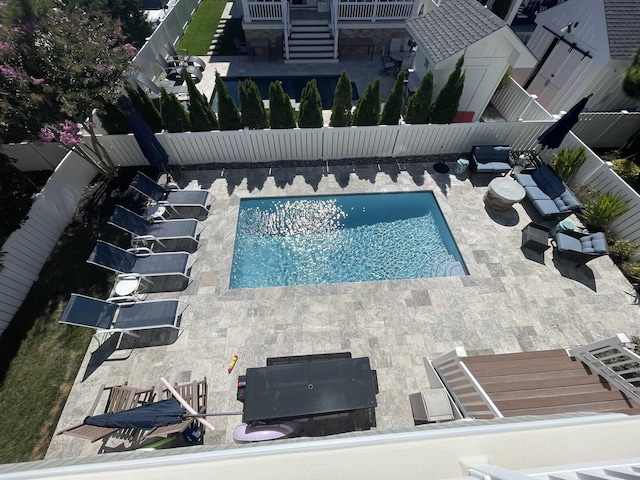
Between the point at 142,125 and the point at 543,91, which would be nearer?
the point at 142,125

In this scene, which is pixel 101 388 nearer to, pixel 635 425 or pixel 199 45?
pixel 635 425

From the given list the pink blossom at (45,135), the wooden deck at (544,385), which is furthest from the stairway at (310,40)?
the wooden deck at (544,385)

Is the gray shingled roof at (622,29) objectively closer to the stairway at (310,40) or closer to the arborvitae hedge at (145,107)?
the stairway at (310,40)

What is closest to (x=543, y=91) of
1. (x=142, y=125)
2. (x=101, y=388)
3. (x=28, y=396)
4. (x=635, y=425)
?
(x=635, y=425)

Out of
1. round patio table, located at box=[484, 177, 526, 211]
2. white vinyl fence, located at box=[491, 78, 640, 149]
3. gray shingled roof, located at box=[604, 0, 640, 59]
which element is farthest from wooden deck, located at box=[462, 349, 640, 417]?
gray shingled roof, located at box=[604, 0, 640, 59]

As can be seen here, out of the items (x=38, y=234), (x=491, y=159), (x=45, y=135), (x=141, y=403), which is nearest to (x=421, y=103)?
(x=491, y=159)

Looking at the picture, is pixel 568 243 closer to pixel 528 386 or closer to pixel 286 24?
pixel 528 386
